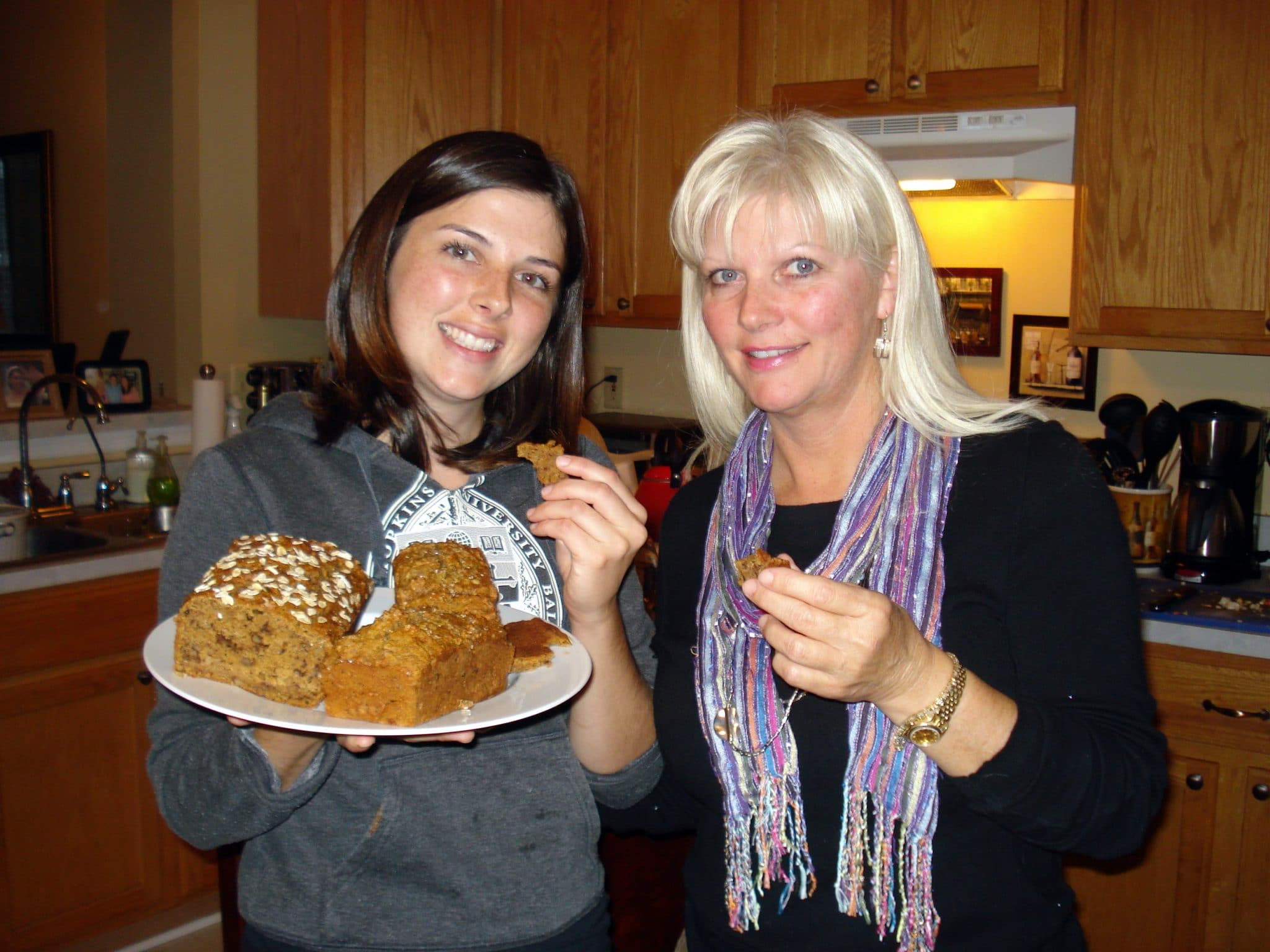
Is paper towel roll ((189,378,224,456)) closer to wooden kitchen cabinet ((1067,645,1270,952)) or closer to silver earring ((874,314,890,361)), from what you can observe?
silver earring ((874,314,890,361))

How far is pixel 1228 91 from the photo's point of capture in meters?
2.72

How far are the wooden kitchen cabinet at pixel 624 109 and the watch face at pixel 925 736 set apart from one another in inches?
111

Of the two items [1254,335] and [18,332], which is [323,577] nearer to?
[1254,335]

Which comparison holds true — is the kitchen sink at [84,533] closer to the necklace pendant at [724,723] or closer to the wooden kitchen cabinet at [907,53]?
the necklace pendant at [724,723]

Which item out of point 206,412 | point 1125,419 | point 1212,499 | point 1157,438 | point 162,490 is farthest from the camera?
point 206,412

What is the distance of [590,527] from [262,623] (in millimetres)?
383

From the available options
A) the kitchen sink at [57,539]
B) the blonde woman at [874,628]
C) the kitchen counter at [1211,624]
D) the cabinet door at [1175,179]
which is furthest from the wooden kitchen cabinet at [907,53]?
the kitchen sink at [57,539]

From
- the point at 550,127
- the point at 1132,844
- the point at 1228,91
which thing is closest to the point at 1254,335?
the point at 1228,91

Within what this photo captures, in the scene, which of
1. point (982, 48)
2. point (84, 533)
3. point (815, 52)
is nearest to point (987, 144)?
point (982, 48)

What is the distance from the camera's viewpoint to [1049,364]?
133 inches

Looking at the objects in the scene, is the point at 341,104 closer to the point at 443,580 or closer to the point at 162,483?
the point at 162,483

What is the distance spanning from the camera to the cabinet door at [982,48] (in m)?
Answer: 2.98

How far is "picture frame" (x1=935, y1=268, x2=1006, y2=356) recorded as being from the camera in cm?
344

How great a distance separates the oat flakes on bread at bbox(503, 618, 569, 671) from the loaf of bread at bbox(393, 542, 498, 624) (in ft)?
0.10
